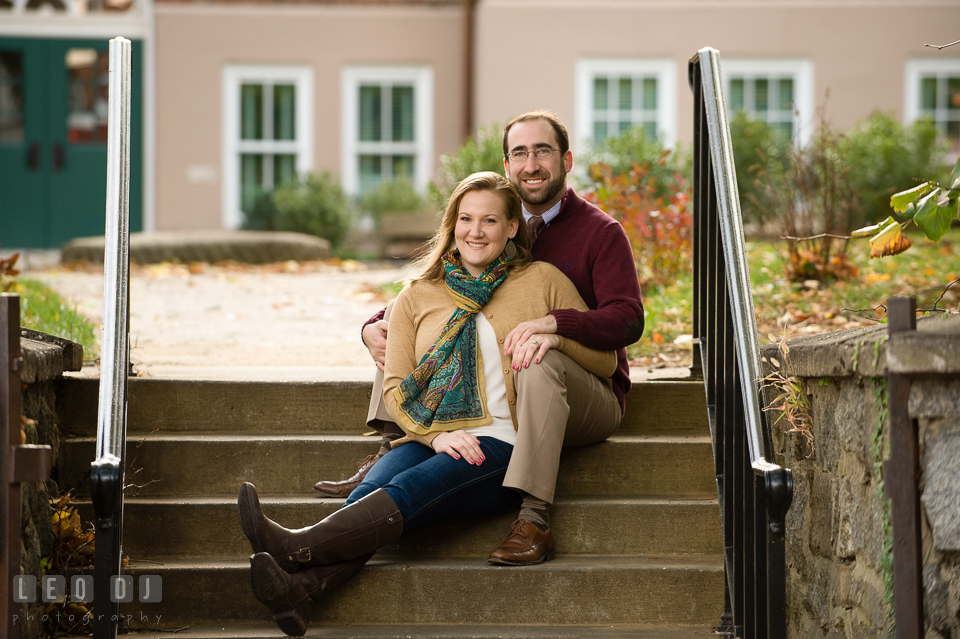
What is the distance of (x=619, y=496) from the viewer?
114 inches

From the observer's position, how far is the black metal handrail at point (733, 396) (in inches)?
84.3

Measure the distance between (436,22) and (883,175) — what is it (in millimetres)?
5488

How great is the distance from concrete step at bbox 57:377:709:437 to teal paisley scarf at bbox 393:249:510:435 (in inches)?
17.6

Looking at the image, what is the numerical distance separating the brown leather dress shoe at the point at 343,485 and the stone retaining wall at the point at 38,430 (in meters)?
0.74

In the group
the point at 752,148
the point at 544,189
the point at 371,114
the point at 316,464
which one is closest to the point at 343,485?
the point at 316,464

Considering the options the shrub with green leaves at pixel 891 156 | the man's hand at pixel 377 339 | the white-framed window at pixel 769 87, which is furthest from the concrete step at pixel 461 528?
the white-framed window at pixel 769 87

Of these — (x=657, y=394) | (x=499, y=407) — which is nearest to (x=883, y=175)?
(x=657, y=394)

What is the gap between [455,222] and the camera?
9.39ft

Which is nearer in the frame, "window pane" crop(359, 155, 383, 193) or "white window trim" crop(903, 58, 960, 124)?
"white window trim" crop(903, 58, 960, 124)

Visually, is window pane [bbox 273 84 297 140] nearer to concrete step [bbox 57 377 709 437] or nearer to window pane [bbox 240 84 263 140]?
window pane [bbox 240 84 263 140]

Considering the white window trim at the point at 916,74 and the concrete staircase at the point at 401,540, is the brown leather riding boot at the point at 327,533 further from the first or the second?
the white window trim at the point at 916,74

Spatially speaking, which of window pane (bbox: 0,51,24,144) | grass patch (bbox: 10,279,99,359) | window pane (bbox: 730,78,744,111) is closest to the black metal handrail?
grass patch (bbox: 10,279,99,359)

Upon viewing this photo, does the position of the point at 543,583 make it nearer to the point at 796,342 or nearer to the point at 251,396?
the point at 796,342

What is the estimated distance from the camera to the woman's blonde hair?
281 centimetres
